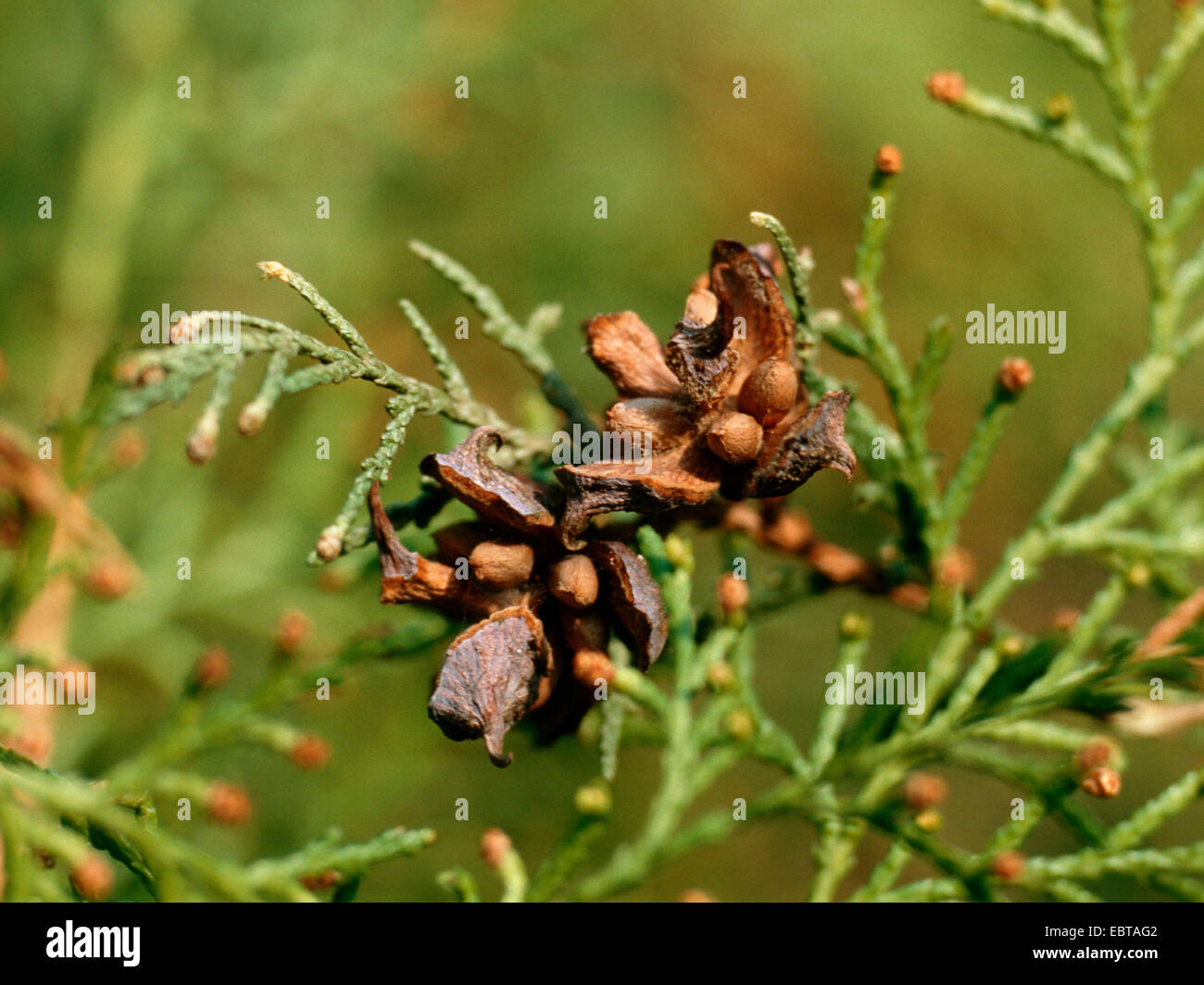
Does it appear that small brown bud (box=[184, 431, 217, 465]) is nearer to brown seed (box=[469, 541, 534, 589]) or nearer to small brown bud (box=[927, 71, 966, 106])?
brown seed (box=[469, 541, 534, 589])

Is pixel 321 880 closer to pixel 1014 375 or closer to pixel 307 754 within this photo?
pixel 307 754

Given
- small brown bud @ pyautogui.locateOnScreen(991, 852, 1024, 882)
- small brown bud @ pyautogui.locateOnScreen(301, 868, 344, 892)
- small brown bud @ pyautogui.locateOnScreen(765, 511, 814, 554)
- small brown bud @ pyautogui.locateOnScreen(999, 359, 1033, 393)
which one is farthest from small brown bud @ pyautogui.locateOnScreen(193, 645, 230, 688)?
small brown bud @ pyautogui.locateOnScreen(999, 359, 1033, 393)

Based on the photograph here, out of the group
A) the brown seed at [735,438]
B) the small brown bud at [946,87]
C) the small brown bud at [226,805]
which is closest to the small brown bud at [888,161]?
the small brown bud at [946,87]

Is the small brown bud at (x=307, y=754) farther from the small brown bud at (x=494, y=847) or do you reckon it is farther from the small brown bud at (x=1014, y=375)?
the small brown bud at (x=1014, y=375)

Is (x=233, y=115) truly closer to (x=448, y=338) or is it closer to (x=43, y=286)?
(x=43, y=286)

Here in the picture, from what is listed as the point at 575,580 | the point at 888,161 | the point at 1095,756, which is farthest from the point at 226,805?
the point at 888,161
